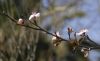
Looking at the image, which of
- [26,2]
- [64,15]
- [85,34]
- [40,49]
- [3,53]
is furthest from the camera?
[64,15]

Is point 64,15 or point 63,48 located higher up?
point 64,15

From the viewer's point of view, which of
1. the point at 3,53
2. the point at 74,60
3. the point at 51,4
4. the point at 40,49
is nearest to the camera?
the point at 3,53

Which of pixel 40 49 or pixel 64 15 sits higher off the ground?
pixel 64 15

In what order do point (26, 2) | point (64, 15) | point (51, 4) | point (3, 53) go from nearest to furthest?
point (3, 53)
point (26, 2)
point (51, 4)
point (64, 15)

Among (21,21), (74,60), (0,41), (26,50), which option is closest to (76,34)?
(21,21)

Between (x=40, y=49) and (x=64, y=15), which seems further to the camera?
(x=64, y=15)

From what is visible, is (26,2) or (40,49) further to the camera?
(40,49)

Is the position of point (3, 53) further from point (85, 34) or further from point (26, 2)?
point (85, 34)

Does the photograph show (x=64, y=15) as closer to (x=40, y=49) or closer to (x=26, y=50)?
(x=40, y=49)

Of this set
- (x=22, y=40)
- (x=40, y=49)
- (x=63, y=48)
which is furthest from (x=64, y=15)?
(x=22, y=40)
